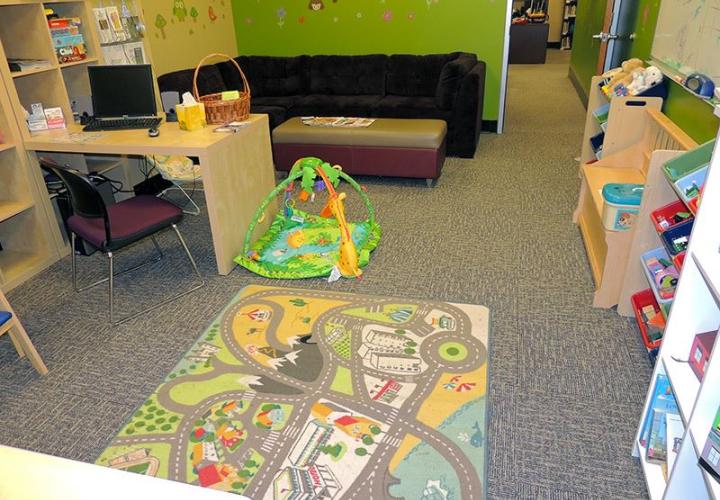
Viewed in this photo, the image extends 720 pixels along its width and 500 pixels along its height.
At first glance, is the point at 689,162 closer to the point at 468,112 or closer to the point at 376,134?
the point at 376,134

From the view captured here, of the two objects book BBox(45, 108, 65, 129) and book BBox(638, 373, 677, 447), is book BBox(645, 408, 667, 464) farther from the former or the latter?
book BBox(45, 108, 65, 129)

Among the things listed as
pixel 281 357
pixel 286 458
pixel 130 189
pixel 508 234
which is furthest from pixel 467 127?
pixel 286 458

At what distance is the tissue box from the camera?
118 inches

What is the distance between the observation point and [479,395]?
206 cm

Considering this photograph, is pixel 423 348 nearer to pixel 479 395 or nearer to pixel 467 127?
pixel 479 395

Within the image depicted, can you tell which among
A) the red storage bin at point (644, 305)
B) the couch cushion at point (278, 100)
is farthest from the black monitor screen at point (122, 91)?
the red storage bin at point (644, 305)

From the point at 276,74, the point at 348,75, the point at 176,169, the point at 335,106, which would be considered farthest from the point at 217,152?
the point at 276,74

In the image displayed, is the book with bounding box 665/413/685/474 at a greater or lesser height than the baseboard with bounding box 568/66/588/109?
lesser

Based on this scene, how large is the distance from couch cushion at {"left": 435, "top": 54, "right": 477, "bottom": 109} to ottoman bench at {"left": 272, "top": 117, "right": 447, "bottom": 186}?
63 cm

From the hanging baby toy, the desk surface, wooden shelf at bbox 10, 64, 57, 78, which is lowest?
the hanging baby toy

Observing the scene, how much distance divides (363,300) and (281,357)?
0.59 metres

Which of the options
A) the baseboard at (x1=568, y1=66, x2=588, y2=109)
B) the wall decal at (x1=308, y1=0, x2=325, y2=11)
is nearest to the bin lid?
the wall decal at (x1=308, y1=0, x2=325, y2=11)

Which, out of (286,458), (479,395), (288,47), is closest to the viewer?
(286,458)

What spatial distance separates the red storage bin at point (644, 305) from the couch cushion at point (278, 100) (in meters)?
3.97
